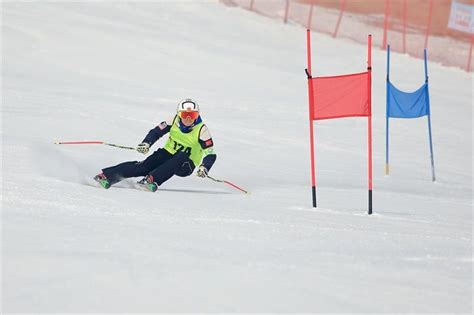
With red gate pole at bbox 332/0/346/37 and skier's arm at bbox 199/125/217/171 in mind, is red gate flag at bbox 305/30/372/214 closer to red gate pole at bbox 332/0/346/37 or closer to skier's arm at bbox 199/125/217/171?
skier's arm at bbox 199/125/217/171

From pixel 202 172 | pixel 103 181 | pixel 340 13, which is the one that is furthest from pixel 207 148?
pixel 340 13

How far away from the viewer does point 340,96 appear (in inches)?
379

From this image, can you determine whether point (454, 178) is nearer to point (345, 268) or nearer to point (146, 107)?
point (146, 107)

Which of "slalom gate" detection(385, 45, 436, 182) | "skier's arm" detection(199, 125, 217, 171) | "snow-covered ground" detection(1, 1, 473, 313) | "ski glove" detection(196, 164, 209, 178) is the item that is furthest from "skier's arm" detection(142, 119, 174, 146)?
"slalom gate" detection(385, 45, 436, 182)

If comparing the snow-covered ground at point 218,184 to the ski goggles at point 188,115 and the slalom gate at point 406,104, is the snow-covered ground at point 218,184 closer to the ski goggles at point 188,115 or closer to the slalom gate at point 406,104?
the ski goggles at point 188,115

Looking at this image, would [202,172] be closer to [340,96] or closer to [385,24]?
[340,96]

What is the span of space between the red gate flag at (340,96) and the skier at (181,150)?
4.26 feet

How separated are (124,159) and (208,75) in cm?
898

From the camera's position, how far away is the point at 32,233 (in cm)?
609

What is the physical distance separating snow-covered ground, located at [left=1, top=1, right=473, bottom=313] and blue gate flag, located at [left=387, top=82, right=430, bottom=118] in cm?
94

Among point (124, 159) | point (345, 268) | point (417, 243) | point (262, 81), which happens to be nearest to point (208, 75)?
point (262, 81)

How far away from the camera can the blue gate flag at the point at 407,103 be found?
14.6 metres

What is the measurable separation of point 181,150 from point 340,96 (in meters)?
1.85

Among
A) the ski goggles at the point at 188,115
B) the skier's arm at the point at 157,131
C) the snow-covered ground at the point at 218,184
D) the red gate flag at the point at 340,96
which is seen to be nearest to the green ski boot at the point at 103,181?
the snow-covered ground at the point at 218,184
